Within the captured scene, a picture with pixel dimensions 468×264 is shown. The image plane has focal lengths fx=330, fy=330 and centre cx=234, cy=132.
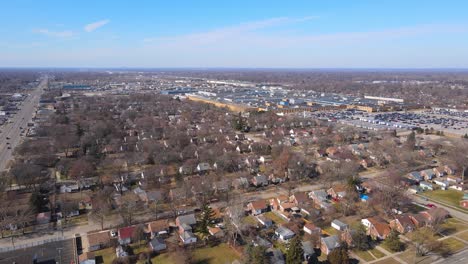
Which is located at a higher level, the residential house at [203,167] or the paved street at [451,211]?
the residential house at [203,167]

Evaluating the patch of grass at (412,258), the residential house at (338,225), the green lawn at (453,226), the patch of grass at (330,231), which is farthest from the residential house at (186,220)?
the green lawn at (453,226)

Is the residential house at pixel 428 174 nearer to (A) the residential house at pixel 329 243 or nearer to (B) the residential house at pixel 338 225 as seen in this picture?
(B) the residential house at pixel 338 225

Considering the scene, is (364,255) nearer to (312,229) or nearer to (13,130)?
(312,229)

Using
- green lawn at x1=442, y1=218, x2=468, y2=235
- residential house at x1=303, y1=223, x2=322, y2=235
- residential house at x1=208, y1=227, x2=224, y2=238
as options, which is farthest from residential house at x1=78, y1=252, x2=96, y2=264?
green lawn at x1=442, y1=218, x2=468, y2=235

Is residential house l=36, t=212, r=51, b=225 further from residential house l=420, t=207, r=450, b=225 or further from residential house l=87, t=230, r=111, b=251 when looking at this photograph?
residential house l=420, t=207, r=450, b=225

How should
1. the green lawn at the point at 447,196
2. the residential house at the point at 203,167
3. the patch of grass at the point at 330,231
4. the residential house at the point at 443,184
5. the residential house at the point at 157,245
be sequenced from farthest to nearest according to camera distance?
the residential house at the point at 203,167, the residential house at the point at 443,184, the green lawn at the point at 447,196, the patch of grass at the point at 330,231, the residential house at the point at 157,245
